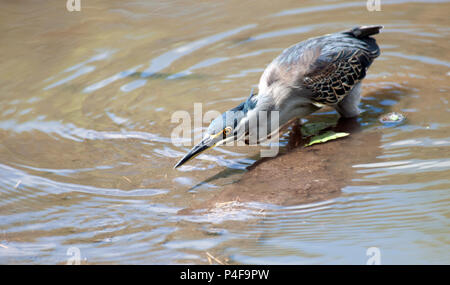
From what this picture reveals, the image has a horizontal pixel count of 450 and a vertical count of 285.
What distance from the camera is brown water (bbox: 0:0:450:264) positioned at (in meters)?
3.95

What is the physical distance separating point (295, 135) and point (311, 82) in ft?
2.15

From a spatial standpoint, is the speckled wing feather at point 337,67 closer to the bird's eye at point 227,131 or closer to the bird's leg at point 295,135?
the bird's leg at point 295,135

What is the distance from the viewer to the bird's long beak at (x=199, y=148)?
508 centimetres

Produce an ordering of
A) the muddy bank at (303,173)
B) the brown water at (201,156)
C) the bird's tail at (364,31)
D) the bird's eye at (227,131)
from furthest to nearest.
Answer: the bird's tail at (364,31) < the bird's eye at (227,131) < the muddy bank at (303,173) < the brown water at (201,156)

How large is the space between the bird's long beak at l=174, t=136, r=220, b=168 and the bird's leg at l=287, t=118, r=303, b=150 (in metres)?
0.97

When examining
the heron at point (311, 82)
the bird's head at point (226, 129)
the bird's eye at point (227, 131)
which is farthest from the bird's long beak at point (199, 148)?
the heron at point (311, 82)

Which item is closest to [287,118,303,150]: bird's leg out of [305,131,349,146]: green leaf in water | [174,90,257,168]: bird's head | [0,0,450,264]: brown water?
[305,131,349,146]: green leaf in water

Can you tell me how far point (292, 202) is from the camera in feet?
14.7

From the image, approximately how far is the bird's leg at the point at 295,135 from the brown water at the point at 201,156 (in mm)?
281

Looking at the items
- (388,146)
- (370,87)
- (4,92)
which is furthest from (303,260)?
(4,92)

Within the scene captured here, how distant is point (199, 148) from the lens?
5.13 metres

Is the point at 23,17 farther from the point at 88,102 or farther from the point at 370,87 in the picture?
the point at 370,87

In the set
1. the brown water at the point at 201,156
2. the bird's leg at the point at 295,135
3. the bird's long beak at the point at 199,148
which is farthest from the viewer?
the bird's leg at the point at 295,135

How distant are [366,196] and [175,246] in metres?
1.72
